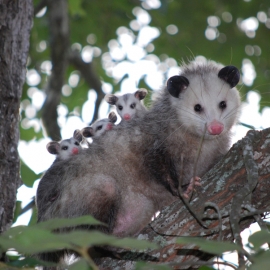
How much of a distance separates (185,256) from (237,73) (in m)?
1.27

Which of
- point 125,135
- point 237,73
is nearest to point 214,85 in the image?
point 237,73

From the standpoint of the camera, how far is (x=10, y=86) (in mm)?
2455

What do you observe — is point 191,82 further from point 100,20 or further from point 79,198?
point 100,20

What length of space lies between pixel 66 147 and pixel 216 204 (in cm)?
154

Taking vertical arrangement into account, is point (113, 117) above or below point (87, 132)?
above

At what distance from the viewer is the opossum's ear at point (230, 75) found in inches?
112

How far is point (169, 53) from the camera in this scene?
4816 mm

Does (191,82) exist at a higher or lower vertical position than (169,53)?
lower

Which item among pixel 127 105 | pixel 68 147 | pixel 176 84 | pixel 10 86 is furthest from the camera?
pixel 127 105

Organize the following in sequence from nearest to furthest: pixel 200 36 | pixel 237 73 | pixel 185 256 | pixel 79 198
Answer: pixel 185 256 → pixel 79 198 → pixel 237 73 → pixel 200 36

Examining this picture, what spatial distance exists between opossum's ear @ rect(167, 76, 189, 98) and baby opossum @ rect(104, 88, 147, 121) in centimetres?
61

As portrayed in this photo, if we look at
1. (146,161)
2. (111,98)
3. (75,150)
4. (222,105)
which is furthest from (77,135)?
(222,105)

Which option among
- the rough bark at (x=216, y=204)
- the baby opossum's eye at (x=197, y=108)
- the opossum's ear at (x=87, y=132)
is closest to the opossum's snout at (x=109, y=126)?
the opossum's ear at (x=87, y=132)

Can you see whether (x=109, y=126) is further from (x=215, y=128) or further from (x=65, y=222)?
(x=65, y=222)
